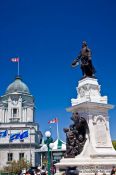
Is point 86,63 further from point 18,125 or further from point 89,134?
point 18,125

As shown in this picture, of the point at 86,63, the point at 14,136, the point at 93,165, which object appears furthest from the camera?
the point at 14,136

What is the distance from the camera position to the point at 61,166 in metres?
22.1

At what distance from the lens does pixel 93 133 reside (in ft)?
73.0

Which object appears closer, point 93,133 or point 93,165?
point 93,165

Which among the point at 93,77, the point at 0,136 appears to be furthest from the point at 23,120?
the point at 93,77

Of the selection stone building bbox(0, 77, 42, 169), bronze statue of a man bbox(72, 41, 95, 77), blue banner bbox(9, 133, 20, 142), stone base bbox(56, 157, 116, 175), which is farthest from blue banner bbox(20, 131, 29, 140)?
stone base bbox(56, 157, 116, 175)

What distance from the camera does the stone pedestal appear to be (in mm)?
20922

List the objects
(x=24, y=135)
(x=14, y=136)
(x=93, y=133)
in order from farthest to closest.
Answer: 1. (x=24, y=135)
2. (x=14, y=136)
3. (x=93, y=133)

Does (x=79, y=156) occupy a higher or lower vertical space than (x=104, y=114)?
lower

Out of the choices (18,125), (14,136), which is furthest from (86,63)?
(18,125)

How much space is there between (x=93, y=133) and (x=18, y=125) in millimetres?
68871

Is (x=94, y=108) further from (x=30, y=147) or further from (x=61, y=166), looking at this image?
(x=30, y=147)

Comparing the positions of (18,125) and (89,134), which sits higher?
(18,125)

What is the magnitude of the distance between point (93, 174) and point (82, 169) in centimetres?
80
